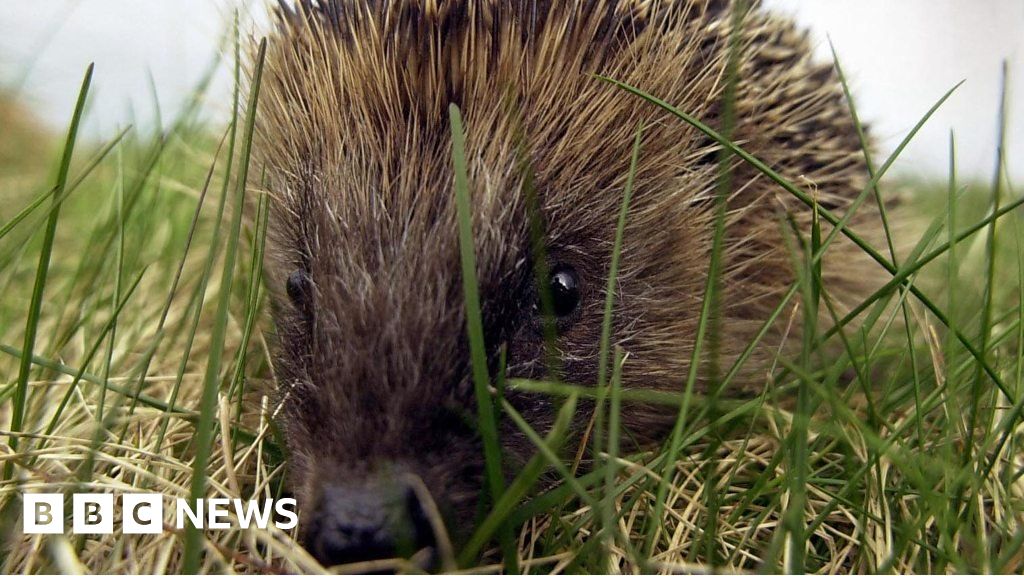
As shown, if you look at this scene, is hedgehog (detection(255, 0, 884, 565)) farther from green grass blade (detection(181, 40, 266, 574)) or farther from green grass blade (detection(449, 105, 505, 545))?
green grass blade (detection(181, 40, 266, 574))

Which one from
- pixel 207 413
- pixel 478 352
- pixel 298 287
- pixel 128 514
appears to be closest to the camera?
pixel 207 413

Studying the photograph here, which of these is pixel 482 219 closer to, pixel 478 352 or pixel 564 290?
pixel 564 290

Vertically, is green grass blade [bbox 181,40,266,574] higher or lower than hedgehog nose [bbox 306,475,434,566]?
higher

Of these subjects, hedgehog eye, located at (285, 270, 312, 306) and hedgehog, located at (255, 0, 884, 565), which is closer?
hedgehog, located at (255, 0, 884, 565)

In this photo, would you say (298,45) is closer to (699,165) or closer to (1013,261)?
(699,165)

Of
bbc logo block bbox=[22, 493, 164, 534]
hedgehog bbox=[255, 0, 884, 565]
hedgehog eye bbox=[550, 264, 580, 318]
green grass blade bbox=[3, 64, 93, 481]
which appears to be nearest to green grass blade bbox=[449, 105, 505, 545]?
hedgehog bbox=[255, 0, 884, 565]

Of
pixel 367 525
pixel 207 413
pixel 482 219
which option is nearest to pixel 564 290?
pixel 482 219
